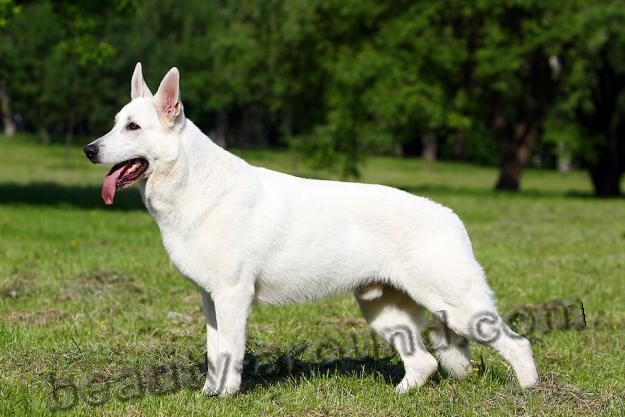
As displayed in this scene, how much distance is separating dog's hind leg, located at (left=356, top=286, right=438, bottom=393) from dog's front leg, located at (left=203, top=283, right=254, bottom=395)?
0.91 metres

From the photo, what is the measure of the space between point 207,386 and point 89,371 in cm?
102

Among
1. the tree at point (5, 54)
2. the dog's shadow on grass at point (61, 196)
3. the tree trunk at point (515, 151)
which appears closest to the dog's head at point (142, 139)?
the tree at point (5, 54)

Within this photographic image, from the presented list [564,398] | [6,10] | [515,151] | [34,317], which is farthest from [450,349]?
[515,151]

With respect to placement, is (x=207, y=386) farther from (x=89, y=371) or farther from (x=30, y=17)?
(x=30, y=17)

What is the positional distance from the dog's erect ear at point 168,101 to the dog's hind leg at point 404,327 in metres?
1.76

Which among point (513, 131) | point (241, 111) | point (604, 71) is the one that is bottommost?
point (241, 111)

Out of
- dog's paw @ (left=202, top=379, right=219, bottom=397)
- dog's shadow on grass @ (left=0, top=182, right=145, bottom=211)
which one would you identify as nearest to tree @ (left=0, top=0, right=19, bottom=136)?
dog's shadow on grass @ (left=0, top=182, right=145, bottom=211)

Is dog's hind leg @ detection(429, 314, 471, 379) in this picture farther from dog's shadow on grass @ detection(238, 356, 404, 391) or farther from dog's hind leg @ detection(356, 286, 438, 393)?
dog's shadow on grass @ detection(238, 356, 404, 391)

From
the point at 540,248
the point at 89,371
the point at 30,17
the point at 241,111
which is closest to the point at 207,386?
the point at 89,371

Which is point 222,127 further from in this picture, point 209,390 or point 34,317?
point 209,390

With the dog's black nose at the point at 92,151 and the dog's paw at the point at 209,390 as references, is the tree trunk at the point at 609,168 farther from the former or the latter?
the dog's black nose at the point at 92,151

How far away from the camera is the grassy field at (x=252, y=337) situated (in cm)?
568

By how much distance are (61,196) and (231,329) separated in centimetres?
1798

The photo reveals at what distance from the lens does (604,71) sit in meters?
32.3
